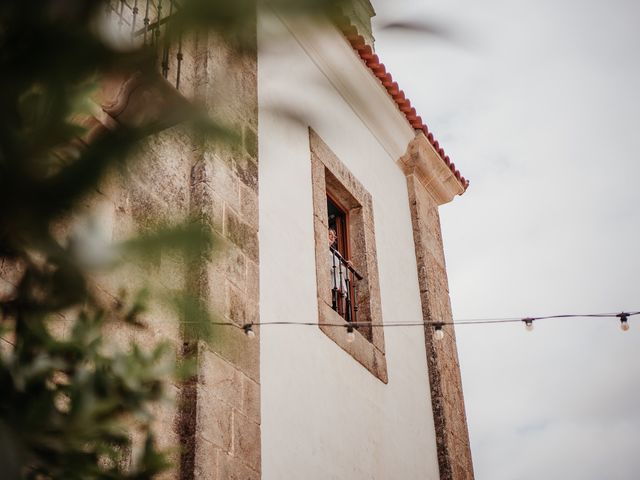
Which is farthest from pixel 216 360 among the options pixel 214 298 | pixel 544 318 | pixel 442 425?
pixel 442 425

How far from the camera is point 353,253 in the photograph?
260 inches

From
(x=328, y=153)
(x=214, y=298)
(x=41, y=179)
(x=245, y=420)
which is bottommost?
(x=41, y=179)

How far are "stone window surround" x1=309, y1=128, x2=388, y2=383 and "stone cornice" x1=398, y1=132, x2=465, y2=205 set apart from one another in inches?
46.9

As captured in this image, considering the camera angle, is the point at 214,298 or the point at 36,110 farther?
the point at 214,298

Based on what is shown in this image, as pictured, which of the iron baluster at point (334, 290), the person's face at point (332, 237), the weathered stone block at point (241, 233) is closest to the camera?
the weathered stone block at point (241, 233)

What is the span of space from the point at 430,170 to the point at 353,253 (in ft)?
6.45

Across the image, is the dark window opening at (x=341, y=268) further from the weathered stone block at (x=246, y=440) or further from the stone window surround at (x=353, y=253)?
the weathered stone block at (x=246, y=440)

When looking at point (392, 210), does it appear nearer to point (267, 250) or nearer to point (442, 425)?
point (442, 425)

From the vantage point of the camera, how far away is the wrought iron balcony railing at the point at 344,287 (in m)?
6.21

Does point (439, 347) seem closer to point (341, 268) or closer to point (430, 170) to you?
point (341, 268)

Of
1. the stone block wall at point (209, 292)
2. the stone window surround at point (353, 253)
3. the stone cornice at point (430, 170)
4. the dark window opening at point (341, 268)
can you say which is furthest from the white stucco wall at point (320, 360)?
the stone cornice at point (430, 170)

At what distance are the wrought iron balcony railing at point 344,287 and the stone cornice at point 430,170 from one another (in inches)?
72.5

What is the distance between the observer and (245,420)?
4238 mm

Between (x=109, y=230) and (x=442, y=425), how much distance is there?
3.75m
